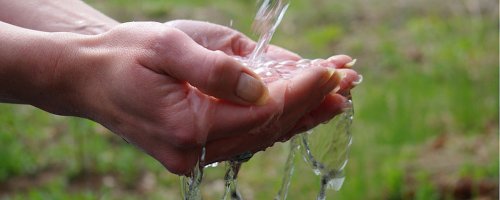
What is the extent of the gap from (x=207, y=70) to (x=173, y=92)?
90 mm

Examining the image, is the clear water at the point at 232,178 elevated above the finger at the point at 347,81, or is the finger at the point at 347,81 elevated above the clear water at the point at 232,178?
the finger at the point at 347,81

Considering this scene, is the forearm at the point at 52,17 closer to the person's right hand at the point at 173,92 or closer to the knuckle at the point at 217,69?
the person's right hand at the point at 173,92

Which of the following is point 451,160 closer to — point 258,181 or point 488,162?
point 488,162

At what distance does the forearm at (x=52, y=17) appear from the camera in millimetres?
2287

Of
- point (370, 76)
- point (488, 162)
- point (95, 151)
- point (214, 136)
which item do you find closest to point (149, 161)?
point (95, 151)

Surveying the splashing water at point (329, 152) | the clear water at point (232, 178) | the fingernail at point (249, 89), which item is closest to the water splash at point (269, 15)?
the splashing water at point (329, 152)

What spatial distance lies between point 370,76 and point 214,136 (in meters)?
4.19

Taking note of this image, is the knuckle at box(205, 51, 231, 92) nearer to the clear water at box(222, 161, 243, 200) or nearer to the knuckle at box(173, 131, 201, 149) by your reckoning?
the knuckle at box(173, 131, 201, 149)

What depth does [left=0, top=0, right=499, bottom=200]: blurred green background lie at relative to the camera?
3.50 metres

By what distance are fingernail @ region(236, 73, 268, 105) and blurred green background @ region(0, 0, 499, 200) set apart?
181 centimetres

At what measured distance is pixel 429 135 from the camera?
13.8ft

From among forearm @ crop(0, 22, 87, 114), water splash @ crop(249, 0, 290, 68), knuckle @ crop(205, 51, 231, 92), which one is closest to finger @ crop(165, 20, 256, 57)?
water splash @ crop(249, 0, 290, 68)

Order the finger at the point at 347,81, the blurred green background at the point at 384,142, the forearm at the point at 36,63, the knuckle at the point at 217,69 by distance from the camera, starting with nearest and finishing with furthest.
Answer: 1. the knuckle at the point at 217,69
2. the forearm at the point at 36,63
3. the finger at the point at 347,81
4. the blurred green background at the point at 384,142

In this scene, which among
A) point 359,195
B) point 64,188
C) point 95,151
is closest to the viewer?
point 359,195
